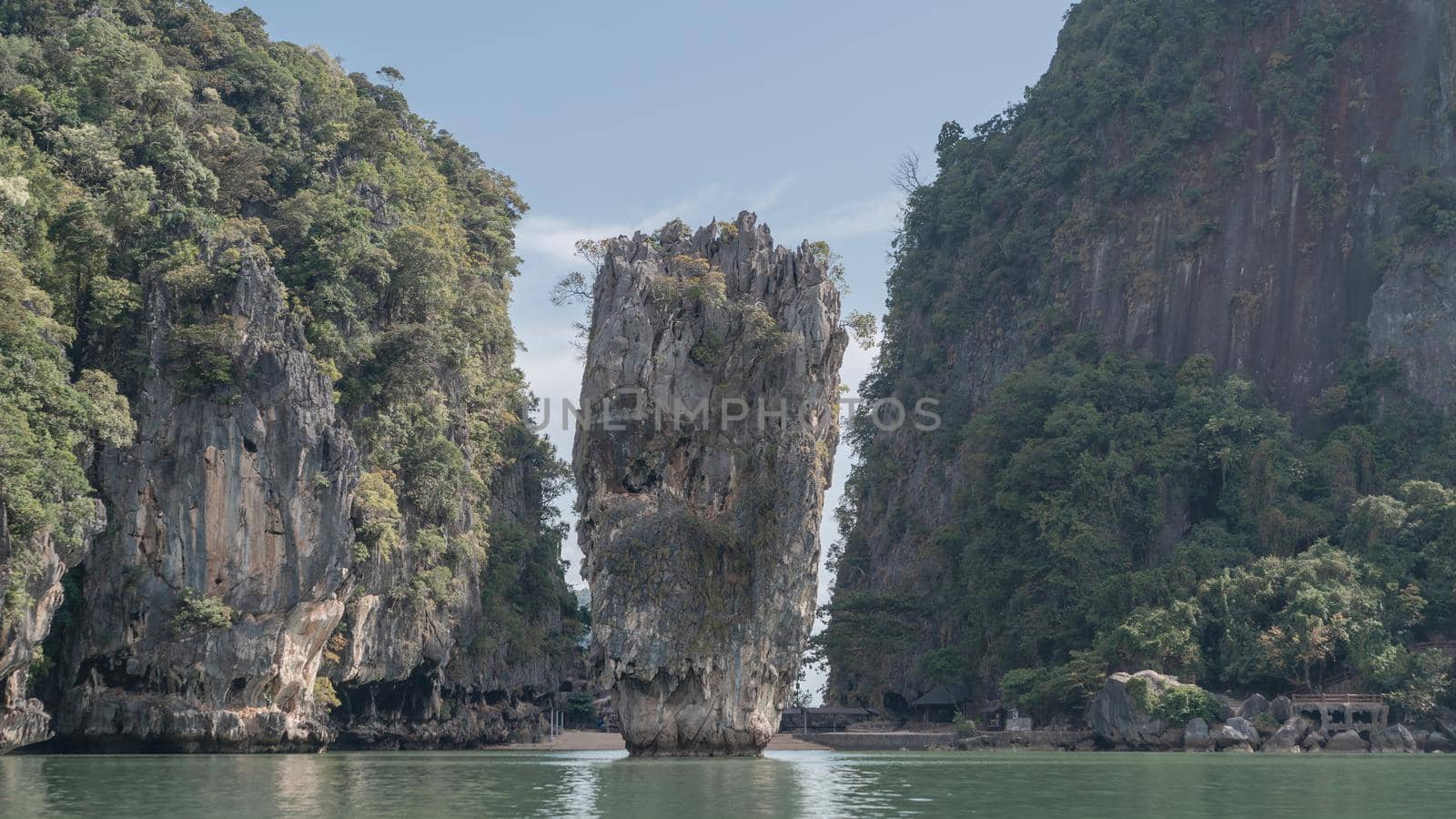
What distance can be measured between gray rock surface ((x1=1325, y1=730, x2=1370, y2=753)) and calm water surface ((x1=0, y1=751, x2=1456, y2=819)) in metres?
9.06

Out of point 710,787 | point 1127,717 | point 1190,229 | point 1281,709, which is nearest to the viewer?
point 710,787

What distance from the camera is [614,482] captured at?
4206cm

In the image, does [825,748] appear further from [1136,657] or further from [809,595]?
[809,595]

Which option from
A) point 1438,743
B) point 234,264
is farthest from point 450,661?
point 1438,743

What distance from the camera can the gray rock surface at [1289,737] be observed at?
154 ft

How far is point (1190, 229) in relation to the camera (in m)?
72.9

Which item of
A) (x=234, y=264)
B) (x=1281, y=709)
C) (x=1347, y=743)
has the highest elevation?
(x=234, y=264)

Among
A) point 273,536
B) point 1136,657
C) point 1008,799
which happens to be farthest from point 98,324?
point 1136,657

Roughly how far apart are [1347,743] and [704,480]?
71.9 ft

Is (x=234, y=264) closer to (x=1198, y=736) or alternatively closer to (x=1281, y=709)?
(x=1198, y=736)

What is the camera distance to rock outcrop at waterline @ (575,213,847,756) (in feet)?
133

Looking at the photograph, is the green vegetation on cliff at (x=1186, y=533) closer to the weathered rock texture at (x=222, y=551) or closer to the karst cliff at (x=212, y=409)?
the karst cliff at (x=212, y=409)

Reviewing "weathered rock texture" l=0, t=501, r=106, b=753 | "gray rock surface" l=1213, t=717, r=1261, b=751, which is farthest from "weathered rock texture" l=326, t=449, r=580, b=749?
"gray rock surface" l=1213, t=717, r=1261, b=751

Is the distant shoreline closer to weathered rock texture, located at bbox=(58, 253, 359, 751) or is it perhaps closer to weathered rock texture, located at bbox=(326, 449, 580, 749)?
weathered rock texture, located at bbox=(326, 449, 580, 749)
